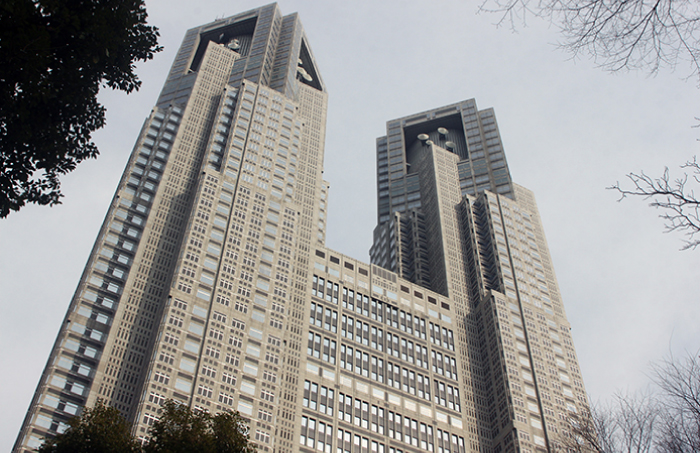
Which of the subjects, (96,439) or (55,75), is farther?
(96,439)

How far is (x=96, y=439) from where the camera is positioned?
2941 cm

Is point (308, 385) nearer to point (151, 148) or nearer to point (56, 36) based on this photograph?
point (151, 148)

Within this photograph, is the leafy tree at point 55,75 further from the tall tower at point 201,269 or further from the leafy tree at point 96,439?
the tall tower at point 201,269

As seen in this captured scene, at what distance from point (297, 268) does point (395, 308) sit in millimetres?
19317

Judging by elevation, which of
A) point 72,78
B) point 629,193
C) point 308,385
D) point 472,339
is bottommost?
point 629,193

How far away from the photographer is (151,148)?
11431cm

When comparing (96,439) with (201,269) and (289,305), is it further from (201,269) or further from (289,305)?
(289,305)

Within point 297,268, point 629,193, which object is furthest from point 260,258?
point 629,193

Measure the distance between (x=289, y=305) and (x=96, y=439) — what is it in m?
64.9

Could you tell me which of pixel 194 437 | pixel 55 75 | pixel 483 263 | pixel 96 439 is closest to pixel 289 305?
pixel 483 263

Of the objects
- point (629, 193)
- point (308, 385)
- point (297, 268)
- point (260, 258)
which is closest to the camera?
point (629, 193)

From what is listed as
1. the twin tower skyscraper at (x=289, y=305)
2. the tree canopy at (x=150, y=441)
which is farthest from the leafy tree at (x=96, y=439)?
the twin tower skyscraper at (x=289, y=305)

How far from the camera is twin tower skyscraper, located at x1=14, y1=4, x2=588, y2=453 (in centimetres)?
7844

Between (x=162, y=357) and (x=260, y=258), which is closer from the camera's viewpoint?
(x=162, y=357)
